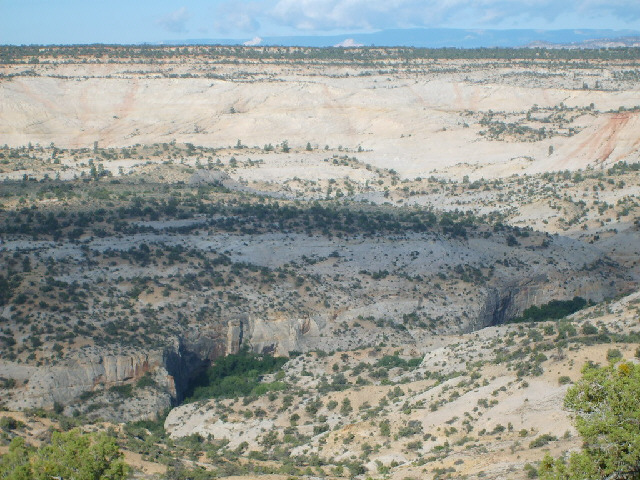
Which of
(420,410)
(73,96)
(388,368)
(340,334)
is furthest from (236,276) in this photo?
(73,96)

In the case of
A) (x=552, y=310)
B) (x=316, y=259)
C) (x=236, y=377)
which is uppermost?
(x=316, y=259)

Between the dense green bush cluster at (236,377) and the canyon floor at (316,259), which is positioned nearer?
the canyon floor at (316,259)

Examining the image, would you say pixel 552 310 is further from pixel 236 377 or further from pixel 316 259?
pixel 236 377

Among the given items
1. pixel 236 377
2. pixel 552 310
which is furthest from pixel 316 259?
pixel 552 310

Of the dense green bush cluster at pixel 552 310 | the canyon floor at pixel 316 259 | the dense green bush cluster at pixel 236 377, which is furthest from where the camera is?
the dense green bush cluster at pixel 552 310

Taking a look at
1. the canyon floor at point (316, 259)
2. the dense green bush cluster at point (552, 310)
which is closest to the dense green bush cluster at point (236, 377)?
the canyon floor at point (316, 259)

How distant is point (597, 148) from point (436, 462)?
50217 millimetres

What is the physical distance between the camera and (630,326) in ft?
107

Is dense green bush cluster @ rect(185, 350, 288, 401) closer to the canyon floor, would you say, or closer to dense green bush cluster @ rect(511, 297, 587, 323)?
the canyon floor

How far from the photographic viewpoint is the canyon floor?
91.0ft

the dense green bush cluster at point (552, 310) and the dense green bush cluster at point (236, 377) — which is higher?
the dense green bush cluster at point (552, 310)

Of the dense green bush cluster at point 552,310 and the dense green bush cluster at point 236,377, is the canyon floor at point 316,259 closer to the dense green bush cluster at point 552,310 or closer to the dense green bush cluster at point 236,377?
the dense green bush cluster at point 236,377

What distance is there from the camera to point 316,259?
46406 millimetres

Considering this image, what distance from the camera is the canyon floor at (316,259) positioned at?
2775 centimetres
